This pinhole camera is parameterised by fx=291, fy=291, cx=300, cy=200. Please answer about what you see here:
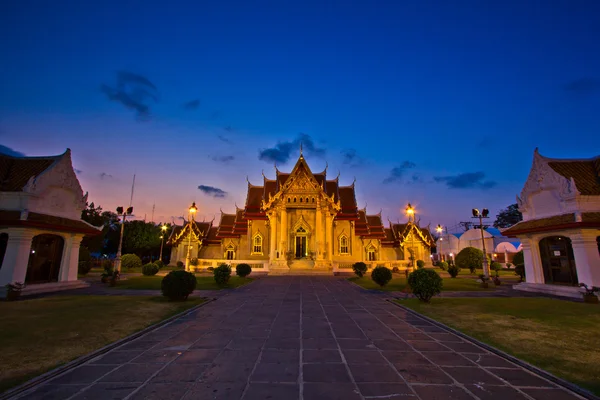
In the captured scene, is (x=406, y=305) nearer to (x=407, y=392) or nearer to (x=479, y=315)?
(x=479, y=315)

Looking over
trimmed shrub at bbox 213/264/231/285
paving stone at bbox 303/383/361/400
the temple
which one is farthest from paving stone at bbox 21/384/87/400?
the temple

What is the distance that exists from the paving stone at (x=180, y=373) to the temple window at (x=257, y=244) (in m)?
35.2

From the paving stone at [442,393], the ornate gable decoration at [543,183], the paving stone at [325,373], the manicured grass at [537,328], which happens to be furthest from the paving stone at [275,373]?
the ornate gable decoration at [543,183]

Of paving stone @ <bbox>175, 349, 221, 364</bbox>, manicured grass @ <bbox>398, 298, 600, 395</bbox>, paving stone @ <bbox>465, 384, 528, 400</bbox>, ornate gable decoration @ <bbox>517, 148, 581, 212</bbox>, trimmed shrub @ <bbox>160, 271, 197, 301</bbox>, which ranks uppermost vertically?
ornate gable decoration @ <bbox>517, 148, 581, 212</bbox>

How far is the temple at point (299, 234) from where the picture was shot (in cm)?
3531

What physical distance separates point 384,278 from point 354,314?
9.26 metres

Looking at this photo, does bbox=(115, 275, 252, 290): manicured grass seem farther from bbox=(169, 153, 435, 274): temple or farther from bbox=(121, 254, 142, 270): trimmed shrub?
bbox=(121, 254, 142, 270): trimmed shrub

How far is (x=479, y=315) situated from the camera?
10.4 m

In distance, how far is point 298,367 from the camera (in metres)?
5.41

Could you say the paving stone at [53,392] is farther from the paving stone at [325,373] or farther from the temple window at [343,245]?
the temple window at [343,245]

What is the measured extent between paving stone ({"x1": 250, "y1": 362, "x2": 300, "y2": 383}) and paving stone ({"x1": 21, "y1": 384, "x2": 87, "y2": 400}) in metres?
2.76

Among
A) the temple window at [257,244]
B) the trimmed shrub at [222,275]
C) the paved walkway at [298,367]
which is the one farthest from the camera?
the temple window at [257,244]

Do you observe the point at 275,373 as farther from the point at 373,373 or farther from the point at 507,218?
the point at 507,218

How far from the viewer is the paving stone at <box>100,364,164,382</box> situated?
16.2ft
